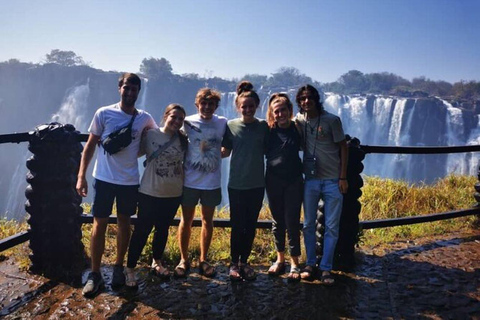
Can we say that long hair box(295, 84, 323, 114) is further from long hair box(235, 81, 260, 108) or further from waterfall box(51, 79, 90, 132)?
waterfall box(51, 79, 90, 132)

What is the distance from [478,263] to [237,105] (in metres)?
2.65

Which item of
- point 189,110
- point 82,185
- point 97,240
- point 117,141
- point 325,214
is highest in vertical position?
point 189,110

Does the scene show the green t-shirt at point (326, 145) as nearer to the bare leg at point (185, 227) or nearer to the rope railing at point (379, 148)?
the rope railing at point (379, 148)

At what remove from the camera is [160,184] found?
2869 mm

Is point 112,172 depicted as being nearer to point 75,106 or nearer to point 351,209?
point 351,209

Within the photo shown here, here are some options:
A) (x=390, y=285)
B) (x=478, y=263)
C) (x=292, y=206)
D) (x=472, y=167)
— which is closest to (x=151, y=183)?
(x=292, y=206)

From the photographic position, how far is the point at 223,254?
3.47 meters

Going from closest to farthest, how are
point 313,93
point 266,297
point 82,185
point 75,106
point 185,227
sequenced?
point 266,297 < point 82,185 < point 313,93 < point 185,227 < point 75,106

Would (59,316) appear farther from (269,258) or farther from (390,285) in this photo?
(390,285)

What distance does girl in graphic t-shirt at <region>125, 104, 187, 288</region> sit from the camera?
288 centimetres

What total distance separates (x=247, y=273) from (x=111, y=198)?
1.26 m

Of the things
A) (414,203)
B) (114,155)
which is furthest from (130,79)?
(414,203)

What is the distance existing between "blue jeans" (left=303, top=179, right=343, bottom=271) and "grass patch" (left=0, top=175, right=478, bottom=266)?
1.86ft

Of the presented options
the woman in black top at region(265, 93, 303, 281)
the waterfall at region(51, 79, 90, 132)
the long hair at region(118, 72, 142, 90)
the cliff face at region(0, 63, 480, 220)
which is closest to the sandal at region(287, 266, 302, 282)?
the woman in black top at region(265, 93, 303, 281)
